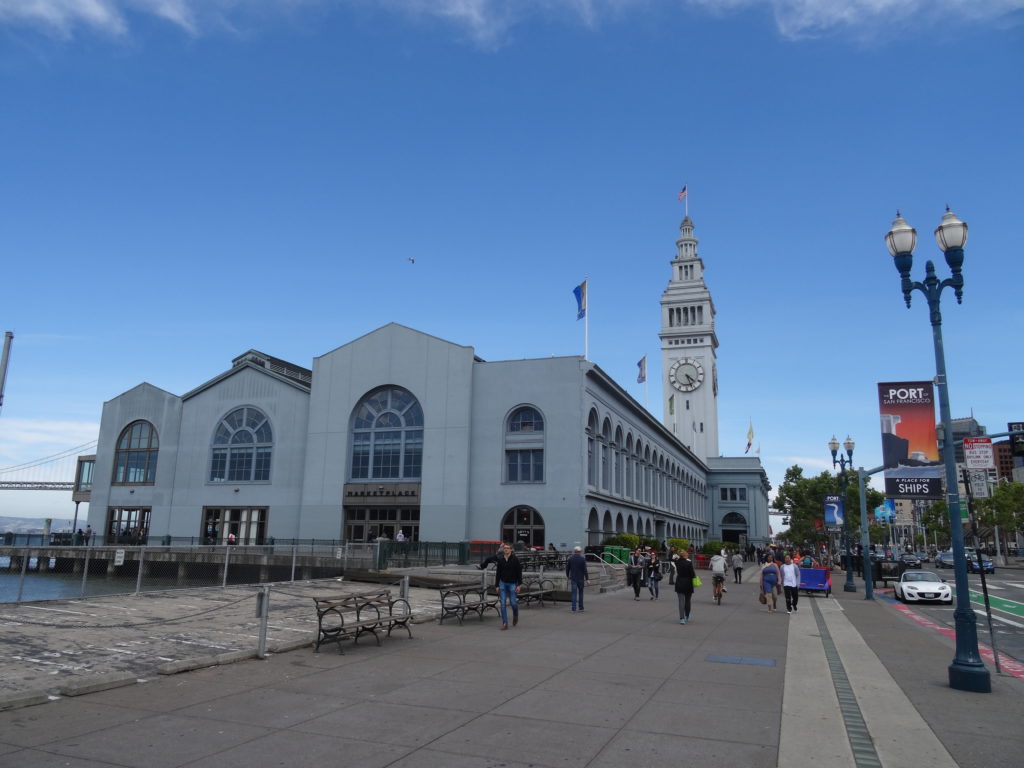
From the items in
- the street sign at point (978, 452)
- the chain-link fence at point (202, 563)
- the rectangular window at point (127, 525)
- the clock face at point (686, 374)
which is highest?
the clock face at point (686, 374)

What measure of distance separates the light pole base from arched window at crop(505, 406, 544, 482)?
3622cm

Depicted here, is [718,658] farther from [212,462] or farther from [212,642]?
[212,462]

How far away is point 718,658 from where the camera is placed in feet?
42.3

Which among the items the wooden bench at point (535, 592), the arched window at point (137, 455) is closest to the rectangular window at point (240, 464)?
the arched window at point (137, 455)

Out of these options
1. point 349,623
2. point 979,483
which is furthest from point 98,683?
point 979,483

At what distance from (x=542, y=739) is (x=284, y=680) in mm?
4359

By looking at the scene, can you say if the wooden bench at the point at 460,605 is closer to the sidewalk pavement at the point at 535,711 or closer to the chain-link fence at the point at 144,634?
the chain-link fence at the point at 144,634

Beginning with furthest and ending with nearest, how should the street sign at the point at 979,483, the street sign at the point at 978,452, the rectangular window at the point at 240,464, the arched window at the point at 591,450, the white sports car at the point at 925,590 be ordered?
the rectangular window at the point at 240,464
the arched window at the point at 591,450
the white sports car at the point at 925,590
the street sign at the point at 978,452
the street sign at the point at 979,483

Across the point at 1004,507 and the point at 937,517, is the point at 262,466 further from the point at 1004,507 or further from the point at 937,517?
the point at 937,517

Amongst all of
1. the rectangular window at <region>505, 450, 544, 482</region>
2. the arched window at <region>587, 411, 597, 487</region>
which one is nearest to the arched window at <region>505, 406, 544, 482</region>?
the rectangular window at <region>505, 450, 544, 482</region>

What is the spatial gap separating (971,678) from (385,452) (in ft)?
143

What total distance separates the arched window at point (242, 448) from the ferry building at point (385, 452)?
0.31 feet

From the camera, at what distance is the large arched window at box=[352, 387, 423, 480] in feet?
166

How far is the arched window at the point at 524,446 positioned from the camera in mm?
47000
